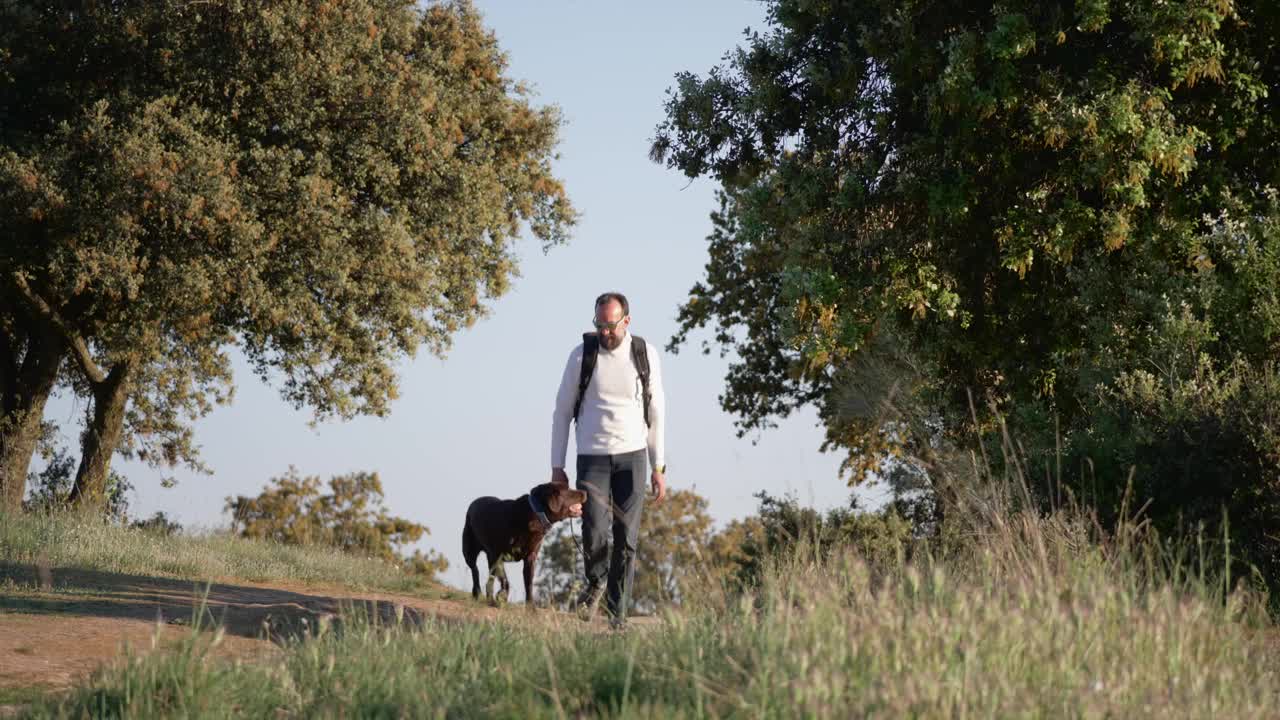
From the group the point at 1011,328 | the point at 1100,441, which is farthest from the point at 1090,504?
the point at 1011,328

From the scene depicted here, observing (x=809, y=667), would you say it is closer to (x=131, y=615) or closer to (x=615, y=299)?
(x=615, y=299)

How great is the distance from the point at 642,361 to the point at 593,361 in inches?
15.9

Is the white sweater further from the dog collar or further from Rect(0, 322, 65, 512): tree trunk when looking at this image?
Rect(0, 322, 65, 512): tree trunk

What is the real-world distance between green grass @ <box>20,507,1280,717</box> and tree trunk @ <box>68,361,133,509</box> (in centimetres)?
1817

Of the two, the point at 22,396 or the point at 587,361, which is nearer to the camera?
the point at 587,361

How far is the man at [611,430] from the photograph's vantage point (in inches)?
385

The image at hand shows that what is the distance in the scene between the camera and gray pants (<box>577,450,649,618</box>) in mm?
9750

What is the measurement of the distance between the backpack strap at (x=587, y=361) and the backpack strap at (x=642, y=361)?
→ 0.30 meters

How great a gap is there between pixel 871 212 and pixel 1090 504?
5548 millimetres

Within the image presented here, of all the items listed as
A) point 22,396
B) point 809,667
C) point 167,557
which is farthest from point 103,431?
point 809,667

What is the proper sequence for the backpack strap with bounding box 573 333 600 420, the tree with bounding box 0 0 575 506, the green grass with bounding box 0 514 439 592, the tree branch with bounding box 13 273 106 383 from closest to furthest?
the backpack strap with bounding box 573 333 600 420
the green grass with bounding box 0 514 439 592
the tree with bounding box 0 0 575 506
the tree branch with bounding box 13 273 106 383

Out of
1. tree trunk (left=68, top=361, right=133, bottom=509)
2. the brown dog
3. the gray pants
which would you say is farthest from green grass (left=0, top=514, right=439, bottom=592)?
the gray pants

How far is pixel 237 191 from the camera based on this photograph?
1958cm

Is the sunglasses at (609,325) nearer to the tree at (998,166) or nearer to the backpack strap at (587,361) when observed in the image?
the backpack strap at (587,361)
